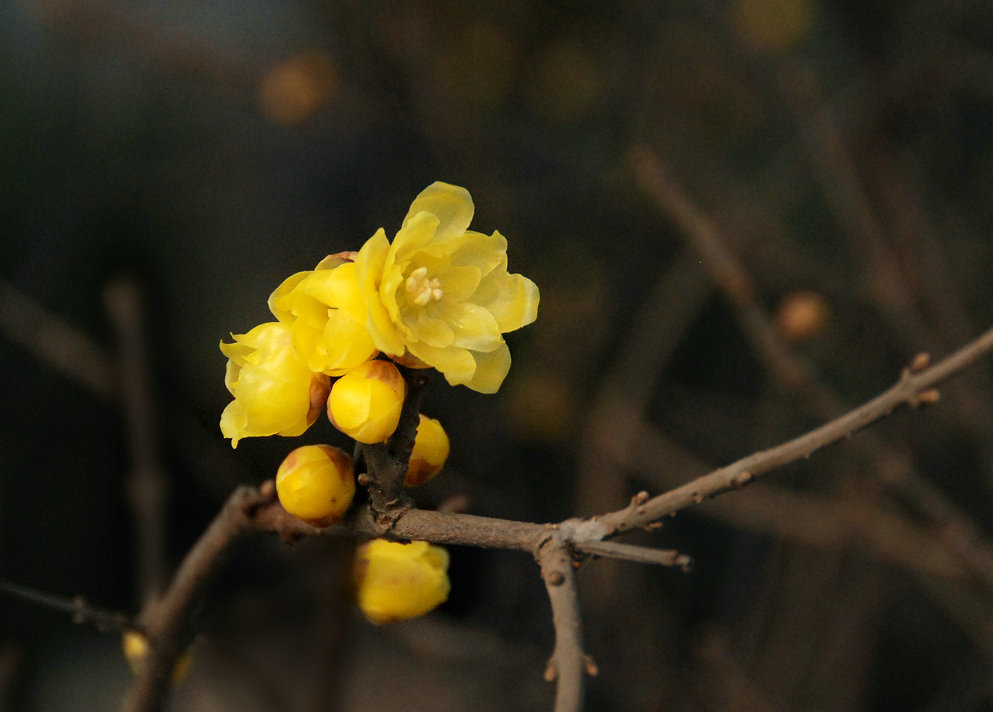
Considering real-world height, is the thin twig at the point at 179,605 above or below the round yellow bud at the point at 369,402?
below

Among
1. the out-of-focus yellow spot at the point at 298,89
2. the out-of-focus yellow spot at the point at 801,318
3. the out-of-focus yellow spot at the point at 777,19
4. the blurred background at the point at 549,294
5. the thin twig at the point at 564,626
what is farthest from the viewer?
the out-of-focus yellow spot at the point at 777,19

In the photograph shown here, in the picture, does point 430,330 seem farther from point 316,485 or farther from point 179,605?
point 179,605

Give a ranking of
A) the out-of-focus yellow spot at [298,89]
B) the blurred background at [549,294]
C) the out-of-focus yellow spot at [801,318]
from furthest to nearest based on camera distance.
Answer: the out-of-focus yellow spot at [298,89] → the blurred background at [549,294] → the out-of-focus yellow spot at [801,318]

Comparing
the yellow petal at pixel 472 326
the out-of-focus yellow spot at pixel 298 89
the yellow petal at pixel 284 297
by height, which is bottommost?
the yellow petal at pixel 284 297

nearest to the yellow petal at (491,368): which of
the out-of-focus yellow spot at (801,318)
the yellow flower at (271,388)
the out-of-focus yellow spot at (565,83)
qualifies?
the yellow flower at (271,388)

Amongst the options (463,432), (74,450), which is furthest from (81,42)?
(463,432)

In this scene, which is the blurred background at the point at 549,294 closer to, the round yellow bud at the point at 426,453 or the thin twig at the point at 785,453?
the round yellow bud at the point at 426,453

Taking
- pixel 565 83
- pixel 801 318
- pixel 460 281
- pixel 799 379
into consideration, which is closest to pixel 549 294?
pixel 565 83
